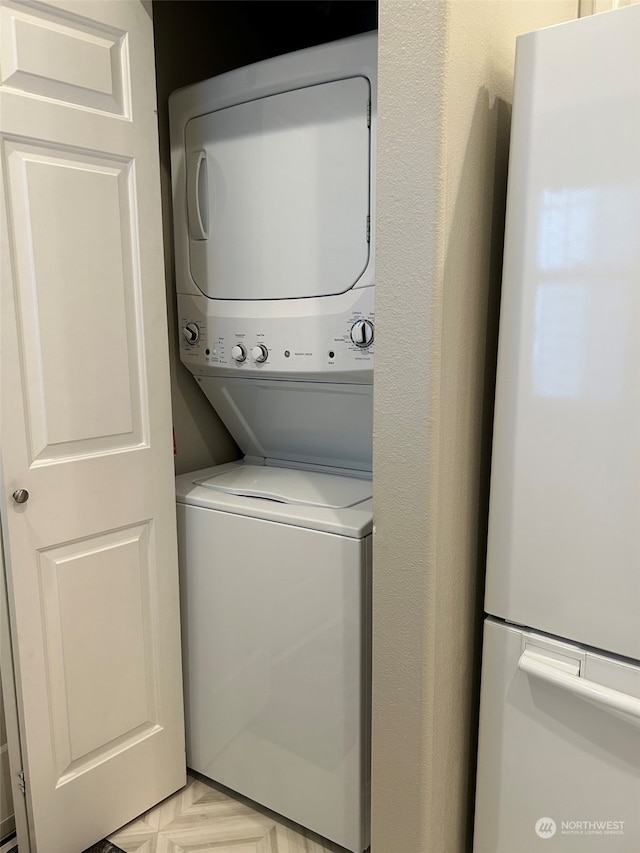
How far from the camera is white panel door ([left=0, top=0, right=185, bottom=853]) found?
1.38m

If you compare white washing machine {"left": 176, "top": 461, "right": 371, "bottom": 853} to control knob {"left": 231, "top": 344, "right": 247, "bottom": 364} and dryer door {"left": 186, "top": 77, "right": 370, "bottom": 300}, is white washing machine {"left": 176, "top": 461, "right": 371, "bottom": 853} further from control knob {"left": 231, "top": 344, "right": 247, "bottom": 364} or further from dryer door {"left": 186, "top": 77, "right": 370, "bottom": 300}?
dryer door {"left": 186, "top": 77, "right": 370, "bottom": 300}

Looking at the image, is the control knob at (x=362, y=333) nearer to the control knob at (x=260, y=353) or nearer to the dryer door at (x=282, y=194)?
the dryer door at (x=282, y=194)

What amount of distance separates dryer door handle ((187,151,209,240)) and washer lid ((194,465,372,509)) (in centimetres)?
67

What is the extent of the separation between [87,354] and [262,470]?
638mm

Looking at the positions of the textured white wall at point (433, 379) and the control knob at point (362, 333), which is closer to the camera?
the textured white wall at point (433, 379)

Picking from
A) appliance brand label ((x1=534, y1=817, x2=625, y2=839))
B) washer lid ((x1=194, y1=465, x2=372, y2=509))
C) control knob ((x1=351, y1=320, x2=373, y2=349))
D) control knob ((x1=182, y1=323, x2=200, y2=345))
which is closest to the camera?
appliance brand label ((x1=534, y1=817, x2=625, y2=839))

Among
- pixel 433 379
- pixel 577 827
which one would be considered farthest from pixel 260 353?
pixel 577 827

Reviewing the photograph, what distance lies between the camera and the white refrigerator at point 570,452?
100cm

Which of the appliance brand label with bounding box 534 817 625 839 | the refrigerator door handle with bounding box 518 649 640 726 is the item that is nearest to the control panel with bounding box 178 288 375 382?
the refrigerator door handle with bounding box 518 649 640 726

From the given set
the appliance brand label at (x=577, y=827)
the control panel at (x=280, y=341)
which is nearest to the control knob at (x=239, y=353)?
the control panel at (x=280, y=341)

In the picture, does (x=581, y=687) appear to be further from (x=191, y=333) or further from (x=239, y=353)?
(x=191, y=333)

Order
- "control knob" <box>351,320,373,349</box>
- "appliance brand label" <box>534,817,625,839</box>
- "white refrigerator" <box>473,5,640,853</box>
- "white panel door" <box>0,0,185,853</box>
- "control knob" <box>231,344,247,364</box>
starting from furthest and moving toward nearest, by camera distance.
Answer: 1. "control knob" <box>231,344,247,364</box>
2. "control knob" <box>351,320,373,349</box>
3. "white panel door" <box>0,0,185,853</box>
4. "appliance brand label" <box>534,817,625,839</box>
5. "white refrigerator" <box>473,5,640,853</box>

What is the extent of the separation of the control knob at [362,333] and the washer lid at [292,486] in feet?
1.25

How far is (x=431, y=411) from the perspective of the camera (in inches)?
43.3
